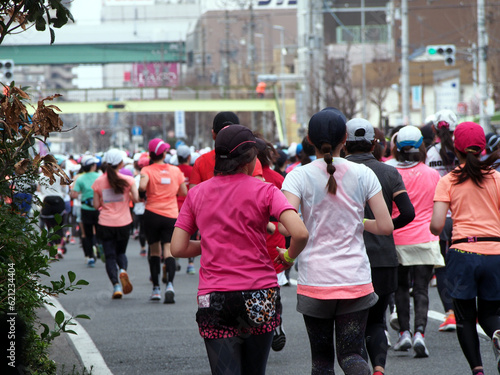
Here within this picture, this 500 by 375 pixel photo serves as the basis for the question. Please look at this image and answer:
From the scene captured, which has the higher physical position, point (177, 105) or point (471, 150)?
point (177, 105)

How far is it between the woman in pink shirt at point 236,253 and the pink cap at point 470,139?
7.07ft

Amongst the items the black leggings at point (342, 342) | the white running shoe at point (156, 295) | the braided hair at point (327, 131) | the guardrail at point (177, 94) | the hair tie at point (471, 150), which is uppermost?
the guardrail at point (177, 94)

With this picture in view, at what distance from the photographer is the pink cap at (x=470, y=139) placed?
6.24 m

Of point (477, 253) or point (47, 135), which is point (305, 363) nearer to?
point (477, 253)

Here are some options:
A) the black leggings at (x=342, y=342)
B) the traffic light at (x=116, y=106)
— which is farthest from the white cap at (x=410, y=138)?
the traffic light at (x=116, y=106)

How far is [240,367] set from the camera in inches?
177

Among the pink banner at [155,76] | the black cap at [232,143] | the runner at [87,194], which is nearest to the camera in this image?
the black cap at [232,143]

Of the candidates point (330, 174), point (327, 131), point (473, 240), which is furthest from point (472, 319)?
point (327, 131)

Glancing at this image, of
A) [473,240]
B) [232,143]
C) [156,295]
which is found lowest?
[156,295]

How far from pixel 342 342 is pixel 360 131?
63.2 inches

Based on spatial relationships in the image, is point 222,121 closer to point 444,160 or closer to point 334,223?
point 334,223

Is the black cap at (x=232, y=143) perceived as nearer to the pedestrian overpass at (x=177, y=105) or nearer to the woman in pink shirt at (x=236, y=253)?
the woman in pink shirt at (x=236, y=253)

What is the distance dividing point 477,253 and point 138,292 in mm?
7562

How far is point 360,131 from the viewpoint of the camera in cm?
600
